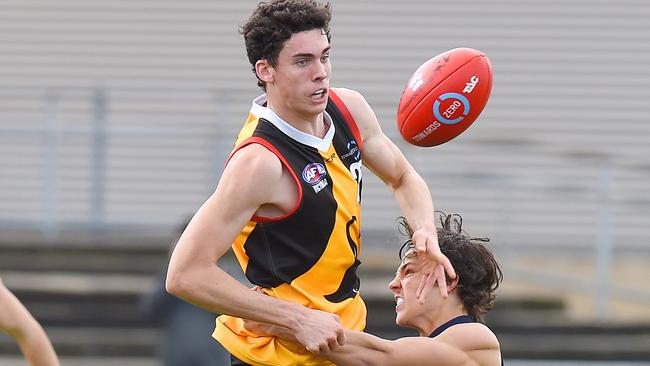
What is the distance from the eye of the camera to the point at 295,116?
16.0ft

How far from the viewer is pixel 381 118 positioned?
40.1ft

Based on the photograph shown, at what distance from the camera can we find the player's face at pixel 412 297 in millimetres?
4996

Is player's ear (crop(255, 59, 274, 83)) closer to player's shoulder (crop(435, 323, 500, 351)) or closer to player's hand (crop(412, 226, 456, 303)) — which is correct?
player's hand (crop(412, 226, 456, 303))

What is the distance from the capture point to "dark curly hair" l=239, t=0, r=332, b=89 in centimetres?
475

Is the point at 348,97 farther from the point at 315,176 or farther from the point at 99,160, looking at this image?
the point at 99,160

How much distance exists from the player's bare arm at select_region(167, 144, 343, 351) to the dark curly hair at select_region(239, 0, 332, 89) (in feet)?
1.21

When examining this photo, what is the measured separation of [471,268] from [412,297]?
9.7 inches

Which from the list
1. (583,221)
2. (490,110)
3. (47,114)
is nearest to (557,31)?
(490,110)

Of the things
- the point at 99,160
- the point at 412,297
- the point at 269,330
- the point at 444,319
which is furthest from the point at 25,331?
the point at 99,160

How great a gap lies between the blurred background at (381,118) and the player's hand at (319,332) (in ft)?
23.3

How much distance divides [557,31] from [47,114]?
4.83 metres

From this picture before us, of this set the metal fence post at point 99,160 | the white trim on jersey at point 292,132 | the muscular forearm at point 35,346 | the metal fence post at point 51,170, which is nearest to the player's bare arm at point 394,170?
the white trim on jersey at point 292,132

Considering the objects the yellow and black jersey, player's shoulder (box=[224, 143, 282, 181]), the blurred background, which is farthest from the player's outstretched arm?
the blurred background

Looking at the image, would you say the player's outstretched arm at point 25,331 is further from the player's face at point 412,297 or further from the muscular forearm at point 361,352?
the player's face at point 412,297
